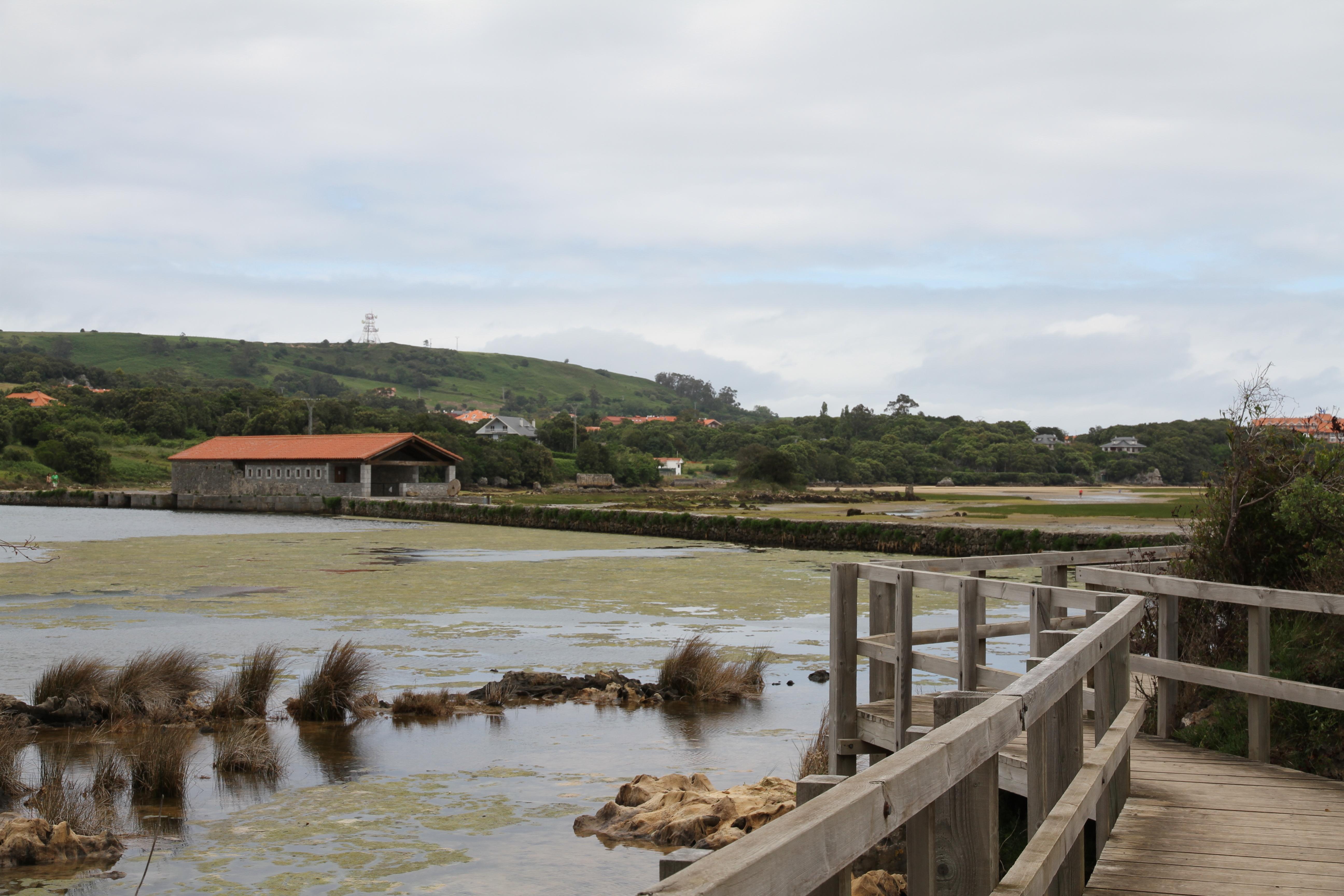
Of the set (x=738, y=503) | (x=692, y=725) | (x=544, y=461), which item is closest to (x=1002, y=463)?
(x=544, y=461)

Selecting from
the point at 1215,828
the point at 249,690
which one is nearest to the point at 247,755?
the point at 249,690

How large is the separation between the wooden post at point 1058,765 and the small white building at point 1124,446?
147 meters

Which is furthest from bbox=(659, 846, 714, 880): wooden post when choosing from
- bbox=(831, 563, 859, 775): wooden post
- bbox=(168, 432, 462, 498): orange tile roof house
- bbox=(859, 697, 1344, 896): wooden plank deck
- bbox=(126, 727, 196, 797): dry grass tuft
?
bbox=(168, 432, 462, 498): orange tile roof house

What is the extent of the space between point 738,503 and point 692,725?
52547mm

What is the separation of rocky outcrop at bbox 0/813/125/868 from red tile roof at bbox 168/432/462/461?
55.1m

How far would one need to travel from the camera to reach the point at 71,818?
691 cm

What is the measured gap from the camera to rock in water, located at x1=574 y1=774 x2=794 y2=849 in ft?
21.9

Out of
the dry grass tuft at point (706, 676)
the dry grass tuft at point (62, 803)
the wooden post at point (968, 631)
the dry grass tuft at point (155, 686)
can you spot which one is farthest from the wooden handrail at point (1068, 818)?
the dry grass tuft at point (155, 686)

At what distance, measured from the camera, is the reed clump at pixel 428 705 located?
10750 millimetres

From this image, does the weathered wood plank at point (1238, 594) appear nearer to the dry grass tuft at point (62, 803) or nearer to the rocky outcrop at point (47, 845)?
the rocky outcrop at point (47, 845)

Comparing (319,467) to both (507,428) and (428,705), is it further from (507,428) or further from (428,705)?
(507,428)

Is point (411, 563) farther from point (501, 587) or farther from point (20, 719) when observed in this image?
point (20, 719)

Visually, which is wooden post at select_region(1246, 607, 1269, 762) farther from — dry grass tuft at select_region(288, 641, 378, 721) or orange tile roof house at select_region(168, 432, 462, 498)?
orange tile roof house at select_region(168, 432, 462, 498)

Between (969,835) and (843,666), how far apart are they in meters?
4.36
